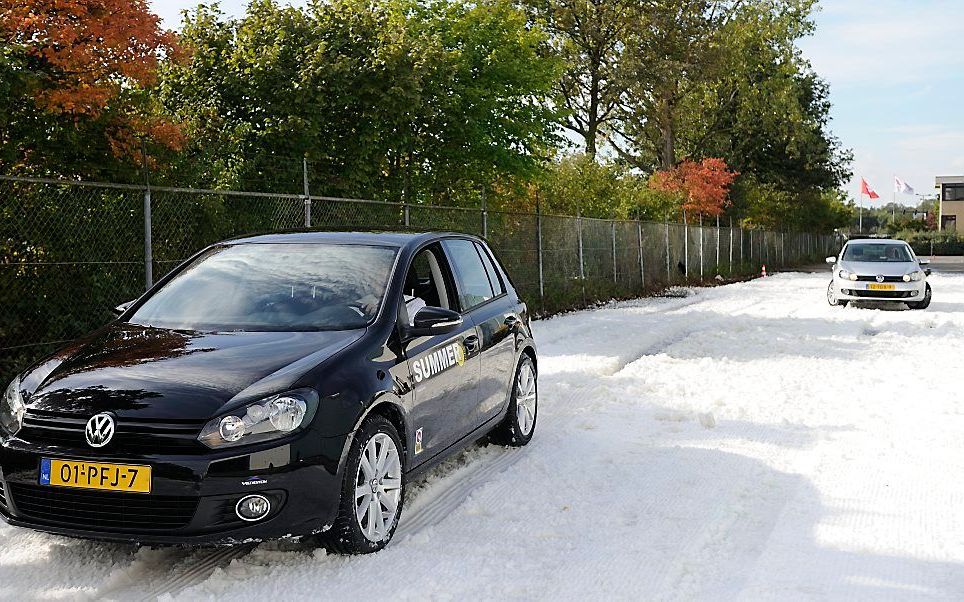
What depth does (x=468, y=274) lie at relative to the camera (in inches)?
261

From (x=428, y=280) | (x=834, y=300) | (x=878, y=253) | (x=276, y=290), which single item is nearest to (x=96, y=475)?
(x=276, y=290)

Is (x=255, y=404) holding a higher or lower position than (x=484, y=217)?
lower

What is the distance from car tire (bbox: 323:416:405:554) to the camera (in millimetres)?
4566

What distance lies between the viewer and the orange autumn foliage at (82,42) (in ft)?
28.3

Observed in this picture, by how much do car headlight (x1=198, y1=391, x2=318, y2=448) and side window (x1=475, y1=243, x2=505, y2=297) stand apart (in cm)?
282

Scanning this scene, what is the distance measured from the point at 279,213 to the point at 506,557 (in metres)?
8.23

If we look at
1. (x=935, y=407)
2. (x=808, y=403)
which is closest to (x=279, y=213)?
(x=808, y=403)

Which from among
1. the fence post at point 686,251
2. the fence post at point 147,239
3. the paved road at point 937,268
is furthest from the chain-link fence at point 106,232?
the paved road at point 937,268

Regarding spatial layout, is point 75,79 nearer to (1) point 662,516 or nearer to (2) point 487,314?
(2) point 487,314

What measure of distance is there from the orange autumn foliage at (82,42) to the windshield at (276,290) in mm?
3873

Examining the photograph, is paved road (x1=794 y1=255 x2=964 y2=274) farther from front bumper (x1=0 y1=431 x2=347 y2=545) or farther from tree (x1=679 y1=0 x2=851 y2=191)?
front bumper (x1=0 y1=431 x2=347 y2=545)

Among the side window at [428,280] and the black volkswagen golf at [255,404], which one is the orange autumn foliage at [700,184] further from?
the black volkswagen golf at [255,404]

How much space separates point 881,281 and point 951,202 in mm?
101371

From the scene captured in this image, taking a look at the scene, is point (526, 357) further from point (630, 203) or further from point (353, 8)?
point (630, 203)
